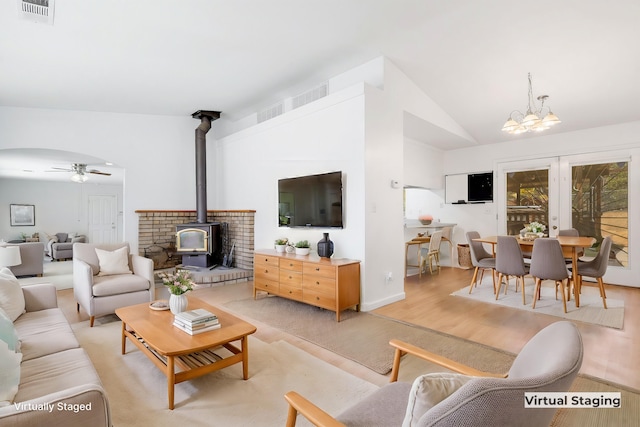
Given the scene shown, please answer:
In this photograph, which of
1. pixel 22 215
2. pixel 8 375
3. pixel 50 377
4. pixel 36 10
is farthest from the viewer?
pixel 22 215

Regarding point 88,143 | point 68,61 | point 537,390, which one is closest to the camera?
point 537,390

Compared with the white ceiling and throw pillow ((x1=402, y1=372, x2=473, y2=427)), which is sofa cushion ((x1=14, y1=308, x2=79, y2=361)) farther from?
the white ceiling

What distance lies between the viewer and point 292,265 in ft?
13.0

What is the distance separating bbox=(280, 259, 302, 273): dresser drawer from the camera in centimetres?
389

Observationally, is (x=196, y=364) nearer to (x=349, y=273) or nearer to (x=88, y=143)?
(x=349, y=273)

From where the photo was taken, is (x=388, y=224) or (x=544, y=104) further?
(x=544, y=104)

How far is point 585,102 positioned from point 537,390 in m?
5.32

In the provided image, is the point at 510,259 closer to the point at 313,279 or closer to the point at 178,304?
the point at 313,279

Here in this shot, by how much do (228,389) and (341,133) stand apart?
301 cm

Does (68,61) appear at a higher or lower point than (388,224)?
higher

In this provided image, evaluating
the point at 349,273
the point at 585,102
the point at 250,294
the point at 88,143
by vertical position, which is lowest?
the point at 250,294

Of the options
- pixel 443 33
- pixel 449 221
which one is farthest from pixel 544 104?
pixel 449 221

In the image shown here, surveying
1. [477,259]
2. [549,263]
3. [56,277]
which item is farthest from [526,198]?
[56,277]

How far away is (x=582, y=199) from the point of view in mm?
5402
